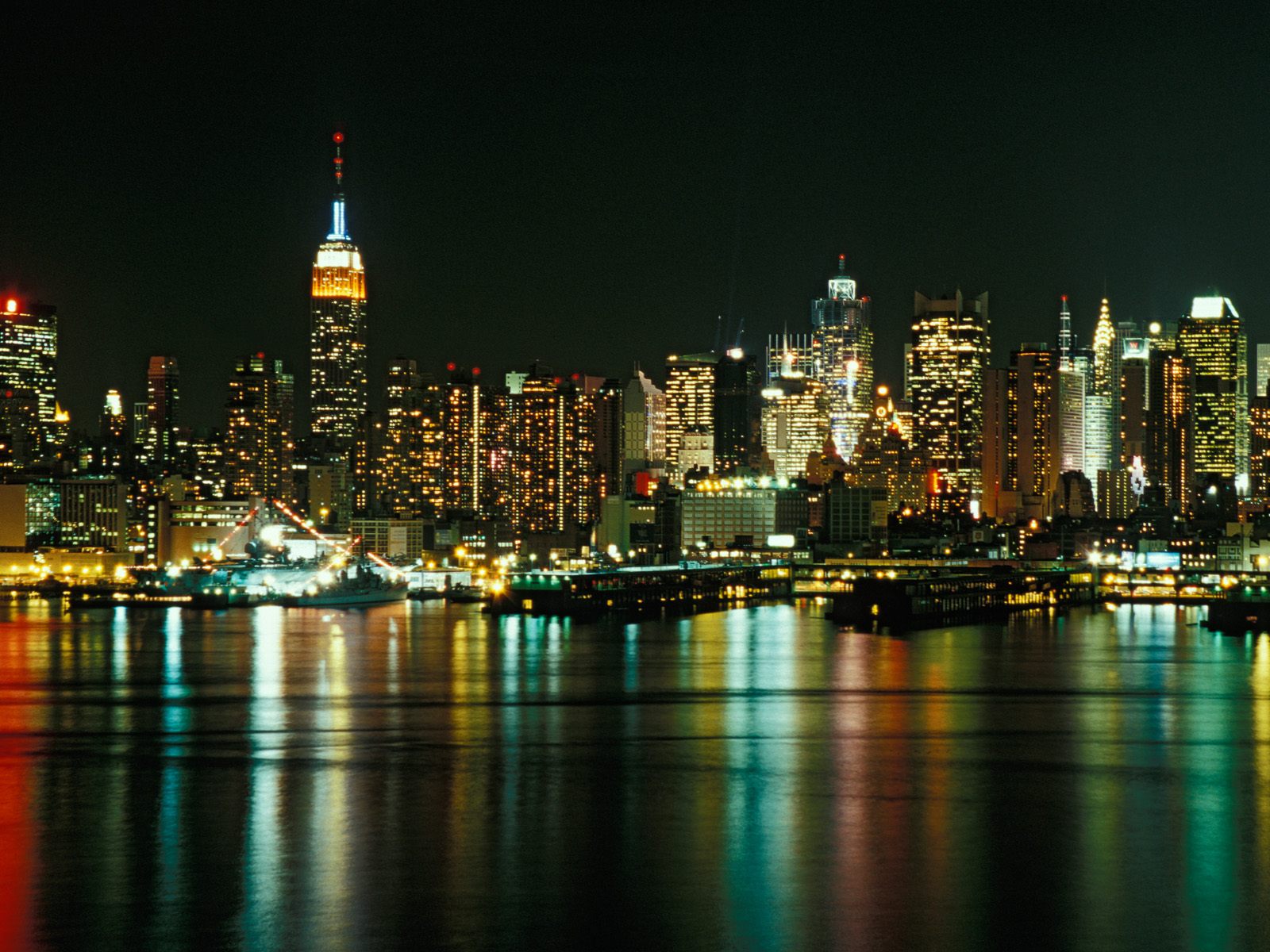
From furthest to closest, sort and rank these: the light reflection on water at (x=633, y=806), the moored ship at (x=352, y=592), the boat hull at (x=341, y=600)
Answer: the moored ship at (x=352, y=592) < the boat hull at (x=341, y=600) < the light reflection on water at (x=633, y=806)

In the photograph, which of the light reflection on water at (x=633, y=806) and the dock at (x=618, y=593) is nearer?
the light reflection on water at (x=633, y=806)

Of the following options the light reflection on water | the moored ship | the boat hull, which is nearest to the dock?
the boat hull

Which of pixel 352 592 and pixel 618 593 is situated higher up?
pixel 618 593

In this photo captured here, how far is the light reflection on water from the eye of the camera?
1759 cm

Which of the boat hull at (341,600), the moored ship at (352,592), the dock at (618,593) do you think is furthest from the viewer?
the moored ship at (352,592)

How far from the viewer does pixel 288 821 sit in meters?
22.7

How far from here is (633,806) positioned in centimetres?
2419

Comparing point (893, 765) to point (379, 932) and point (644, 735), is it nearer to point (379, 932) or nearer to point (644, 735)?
point (644, 735)

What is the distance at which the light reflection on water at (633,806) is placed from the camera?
1759 cm

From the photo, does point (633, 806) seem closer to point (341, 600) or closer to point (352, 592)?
point (341, 600)

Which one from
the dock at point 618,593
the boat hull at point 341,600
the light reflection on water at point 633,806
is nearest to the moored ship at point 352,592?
the boat hull at point 341,600

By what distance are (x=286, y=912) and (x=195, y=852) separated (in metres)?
3.51

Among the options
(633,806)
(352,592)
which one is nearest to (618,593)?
(352,592)

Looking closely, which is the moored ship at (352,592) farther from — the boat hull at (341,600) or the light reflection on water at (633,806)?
the light reflection on water at (633,806)
